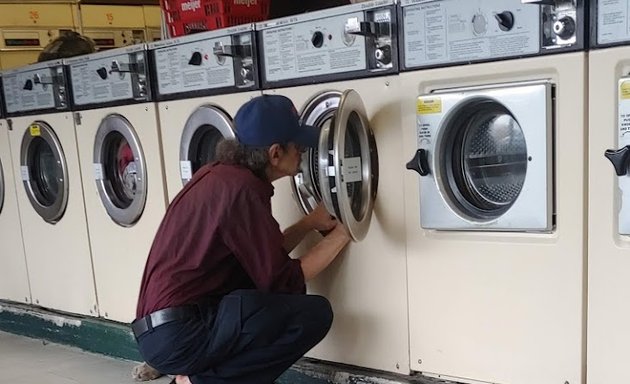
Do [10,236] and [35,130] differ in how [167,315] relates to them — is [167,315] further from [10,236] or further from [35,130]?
[10,236]

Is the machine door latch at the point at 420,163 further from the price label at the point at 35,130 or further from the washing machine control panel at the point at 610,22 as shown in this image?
the price label at the point at 35,130

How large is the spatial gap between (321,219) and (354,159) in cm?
31

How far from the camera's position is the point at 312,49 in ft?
7.42

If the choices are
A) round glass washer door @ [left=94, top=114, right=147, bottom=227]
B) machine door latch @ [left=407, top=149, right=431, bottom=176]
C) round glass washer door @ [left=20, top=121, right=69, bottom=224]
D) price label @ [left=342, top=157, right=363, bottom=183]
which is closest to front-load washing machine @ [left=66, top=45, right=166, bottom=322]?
round glass washer door @ [left=94, top=114, right=147, bottom=227]

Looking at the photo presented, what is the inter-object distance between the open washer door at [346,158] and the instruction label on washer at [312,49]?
106mm

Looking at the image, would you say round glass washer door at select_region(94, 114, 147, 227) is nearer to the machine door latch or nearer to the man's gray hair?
the man's gray hair

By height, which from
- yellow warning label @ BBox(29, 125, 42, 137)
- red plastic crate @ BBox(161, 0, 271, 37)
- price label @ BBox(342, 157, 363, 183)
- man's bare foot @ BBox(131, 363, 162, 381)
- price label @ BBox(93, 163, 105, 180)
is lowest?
man's bare foot @ BBox(131, 363, 162, 381)

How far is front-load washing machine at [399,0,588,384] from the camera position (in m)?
1.78

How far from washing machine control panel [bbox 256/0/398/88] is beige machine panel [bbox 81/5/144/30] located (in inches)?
126

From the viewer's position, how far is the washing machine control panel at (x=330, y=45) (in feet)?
6.81

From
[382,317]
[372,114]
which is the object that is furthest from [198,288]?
[372,114]

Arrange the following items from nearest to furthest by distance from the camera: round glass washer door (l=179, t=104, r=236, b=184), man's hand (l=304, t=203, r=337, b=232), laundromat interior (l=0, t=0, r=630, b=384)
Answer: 1. laundromat interior (l=0, t=0, r=630, b=384)
2. man's hand (l=304, t=203, r=337, b=232)
3. round glass washer door (l=179, t=104, r=236, b=184)

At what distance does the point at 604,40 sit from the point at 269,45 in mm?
1156

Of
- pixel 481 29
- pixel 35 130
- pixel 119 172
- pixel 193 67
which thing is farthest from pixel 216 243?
pixel 35 130
